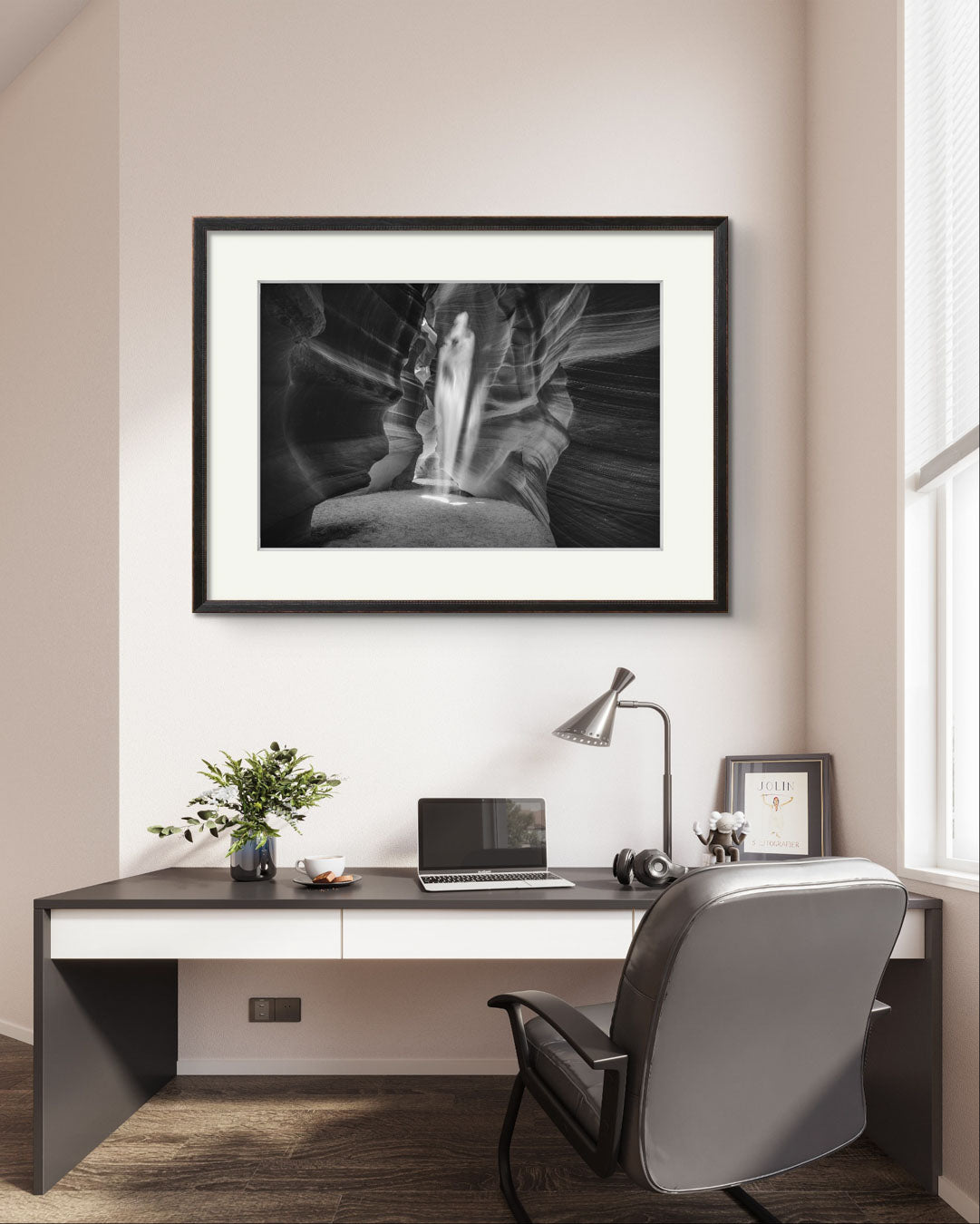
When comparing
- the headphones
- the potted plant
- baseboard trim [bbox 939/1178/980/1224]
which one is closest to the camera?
baseboard trim [bbox 939/1178/980/1224]

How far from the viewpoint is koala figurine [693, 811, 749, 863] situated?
2.37 metres

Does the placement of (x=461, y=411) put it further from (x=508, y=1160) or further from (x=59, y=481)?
(x=508, y=1160)

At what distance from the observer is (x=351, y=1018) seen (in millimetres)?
2615

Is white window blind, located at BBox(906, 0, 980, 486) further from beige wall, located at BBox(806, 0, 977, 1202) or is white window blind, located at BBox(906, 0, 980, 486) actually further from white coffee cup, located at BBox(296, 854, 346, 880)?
white coffee cup, located at BBox(296, 854, 346, 880)

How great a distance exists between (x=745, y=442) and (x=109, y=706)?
2088 mm

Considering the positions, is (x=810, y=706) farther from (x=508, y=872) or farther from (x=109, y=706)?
(x=109, y=706)

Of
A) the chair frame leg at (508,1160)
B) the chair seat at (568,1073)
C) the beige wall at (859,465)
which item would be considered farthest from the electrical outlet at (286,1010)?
the beige wall at (859,465)

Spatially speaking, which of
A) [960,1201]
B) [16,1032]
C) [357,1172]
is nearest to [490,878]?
[357,1172]

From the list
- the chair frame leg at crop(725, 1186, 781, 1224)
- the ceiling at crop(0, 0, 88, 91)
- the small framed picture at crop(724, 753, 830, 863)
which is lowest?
the chair frame leg at crop(725, 1186, 781, 1224)

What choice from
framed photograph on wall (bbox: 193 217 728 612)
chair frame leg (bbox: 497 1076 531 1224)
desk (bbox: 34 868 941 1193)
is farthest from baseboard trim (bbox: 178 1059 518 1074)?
framed photograph on wall (bbox: 193 217 728 612)

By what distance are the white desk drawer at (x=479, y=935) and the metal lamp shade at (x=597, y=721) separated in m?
0.48

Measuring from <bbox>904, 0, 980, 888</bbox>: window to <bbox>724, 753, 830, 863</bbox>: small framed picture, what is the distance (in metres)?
0.37

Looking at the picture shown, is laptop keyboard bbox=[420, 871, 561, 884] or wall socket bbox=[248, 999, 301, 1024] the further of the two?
wall socket bbox=[248, 999, 301, 1024]

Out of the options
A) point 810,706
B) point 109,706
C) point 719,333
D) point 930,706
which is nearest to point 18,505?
point 109,706
